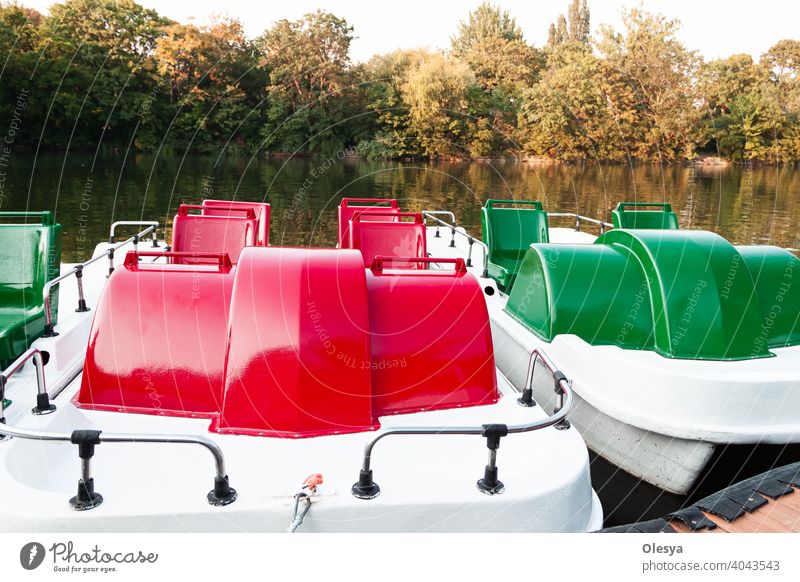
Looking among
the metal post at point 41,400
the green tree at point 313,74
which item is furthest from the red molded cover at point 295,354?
the green tree at point 313,74

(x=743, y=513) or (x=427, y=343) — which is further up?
(x=427, y=343)

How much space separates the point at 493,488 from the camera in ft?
9.34

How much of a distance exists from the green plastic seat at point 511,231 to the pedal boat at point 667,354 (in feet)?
8.21

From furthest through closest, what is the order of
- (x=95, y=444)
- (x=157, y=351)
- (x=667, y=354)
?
(x=667, y=354) < (x=157, y=351) < (x=95, y=444)

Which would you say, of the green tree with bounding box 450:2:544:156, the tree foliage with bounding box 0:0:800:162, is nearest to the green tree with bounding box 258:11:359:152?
the tree foliage with bounding box 0:0:800:162

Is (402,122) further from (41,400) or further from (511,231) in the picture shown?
(41,400)

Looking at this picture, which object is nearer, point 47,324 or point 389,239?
point 47,324

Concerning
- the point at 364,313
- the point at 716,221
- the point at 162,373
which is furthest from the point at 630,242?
the point at 716,221

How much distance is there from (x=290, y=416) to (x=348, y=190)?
79.5ft

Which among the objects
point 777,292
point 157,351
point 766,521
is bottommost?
point 766,521

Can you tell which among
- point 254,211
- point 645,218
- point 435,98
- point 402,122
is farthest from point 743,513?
point 402,122

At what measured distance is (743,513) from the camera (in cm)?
338

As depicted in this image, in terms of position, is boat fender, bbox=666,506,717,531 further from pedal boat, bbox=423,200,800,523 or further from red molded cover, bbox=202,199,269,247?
red molded cover, bbox=202,199,269,247

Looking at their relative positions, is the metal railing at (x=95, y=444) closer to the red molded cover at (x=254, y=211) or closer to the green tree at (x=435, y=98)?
the red molded cover at (x=254, y=211)
